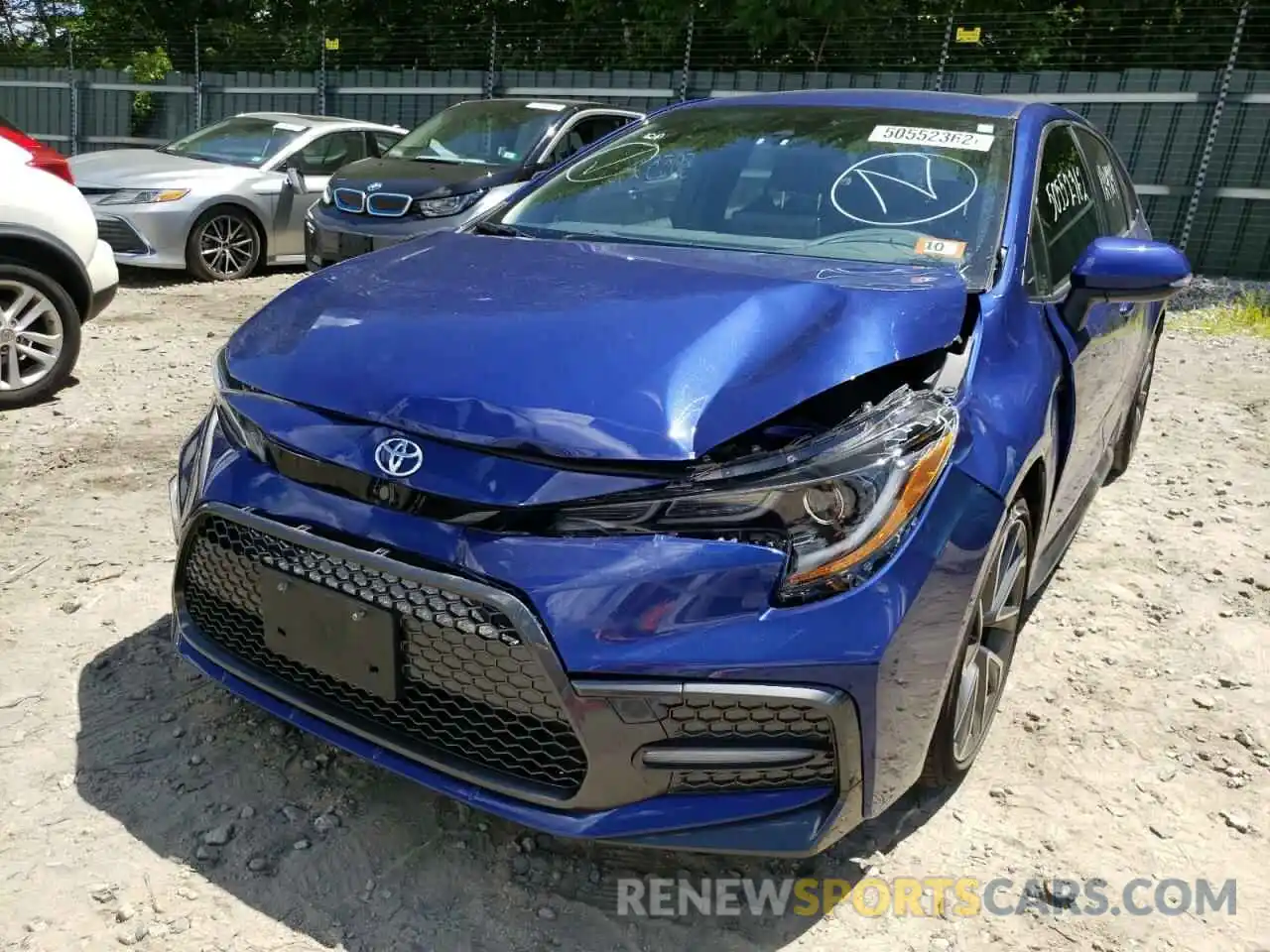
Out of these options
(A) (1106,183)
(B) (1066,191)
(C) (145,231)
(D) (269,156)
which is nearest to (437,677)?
(B) (1066,191)

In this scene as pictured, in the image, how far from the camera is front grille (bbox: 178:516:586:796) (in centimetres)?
184

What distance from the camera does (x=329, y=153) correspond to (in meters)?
9.16

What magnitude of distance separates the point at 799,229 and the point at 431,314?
3.62 feet

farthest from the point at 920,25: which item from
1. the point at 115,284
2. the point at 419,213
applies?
the point at 115,284

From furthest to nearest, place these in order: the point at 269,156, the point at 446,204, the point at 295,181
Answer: the point at 269,156 < the point at 295,181 < the point at 446,204

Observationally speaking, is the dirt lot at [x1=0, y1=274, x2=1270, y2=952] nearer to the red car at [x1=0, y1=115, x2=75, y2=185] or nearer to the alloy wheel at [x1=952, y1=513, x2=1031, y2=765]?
the alloy wheel at [x1=952, y1=513, x2=1031, y2=765]

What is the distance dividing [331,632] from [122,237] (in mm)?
6897

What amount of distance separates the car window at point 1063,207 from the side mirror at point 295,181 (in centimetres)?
667

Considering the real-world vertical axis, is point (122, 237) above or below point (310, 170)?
below

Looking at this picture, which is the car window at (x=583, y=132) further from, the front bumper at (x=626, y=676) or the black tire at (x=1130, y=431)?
the front bumper at (x=626, y=676)

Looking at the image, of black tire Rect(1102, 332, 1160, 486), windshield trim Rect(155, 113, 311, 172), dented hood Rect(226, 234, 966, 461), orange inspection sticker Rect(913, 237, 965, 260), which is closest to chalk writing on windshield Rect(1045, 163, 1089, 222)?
orange inspection sticker Rect(913, 237, 965, 260)

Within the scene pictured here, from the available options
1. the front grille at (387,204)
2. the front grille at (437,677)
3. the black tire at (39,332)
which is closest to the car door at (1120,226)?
the front grille at (437,677)

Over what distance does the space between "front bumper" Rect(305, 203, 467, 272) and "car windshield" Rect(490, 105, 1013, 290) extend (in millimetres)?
3918

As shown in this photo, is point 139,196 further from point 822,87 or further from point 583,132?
point 822,87
